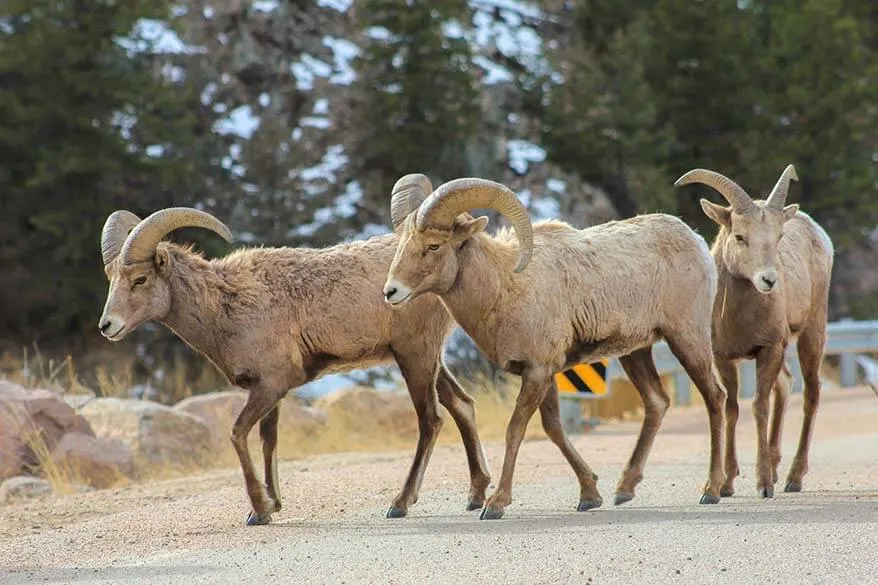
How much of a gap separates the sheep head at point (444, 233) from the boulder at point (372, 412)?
27.1 feet

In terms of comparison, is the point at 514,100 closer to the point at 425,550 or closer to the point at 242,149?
the point at 242,149

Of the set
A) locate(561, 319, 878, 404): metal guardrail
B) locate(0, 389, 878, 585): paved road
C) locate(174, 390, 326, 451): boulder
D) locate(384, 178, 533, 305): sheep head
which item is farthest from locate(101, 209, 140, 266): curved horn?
locate(561, 319, 878, 404): metal guardrail

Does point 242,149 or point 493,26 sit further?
point 493,26

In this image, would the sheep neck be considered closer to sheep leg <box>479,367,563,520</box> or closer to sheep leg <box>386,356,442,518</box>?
sheep leg <box>386,356,442,518</box>

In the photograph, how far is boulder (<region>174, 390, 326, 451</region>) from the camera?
17.2 m

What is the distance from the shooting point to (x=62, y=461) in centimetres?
1452

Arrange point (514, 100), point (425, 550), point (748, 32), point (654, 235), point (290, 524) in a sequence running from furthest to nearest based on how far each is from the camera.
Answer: point (748, 32) → point (514, 100) → point (654, 235) → point (290, 524) → point (425, 550)

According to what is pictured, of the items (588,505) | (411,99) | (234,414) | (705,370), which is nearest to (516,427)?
(588,505)

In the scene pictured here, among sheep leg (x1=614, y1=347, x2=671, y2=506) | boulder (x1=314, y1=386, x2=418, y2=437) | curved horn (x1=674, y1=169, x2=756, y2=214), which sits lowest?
boulder (x1=314, y1=386, x2=418, y2=437)

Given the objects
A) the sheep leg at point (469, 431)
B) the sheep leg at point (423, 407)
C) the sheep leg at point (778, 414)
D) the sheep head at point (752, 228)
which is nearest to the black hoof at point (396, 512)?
the sheep leg at point (423, 407)

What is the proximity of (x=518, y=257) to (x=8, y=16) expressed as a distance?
716 inches

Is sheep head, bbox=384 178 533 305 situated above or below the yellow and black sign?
above

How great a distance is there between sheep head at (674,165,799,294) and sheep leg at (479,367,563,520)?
192 centimetres

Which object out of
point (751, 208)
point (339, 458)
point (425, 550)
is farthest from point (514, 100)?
point (425, 550)
